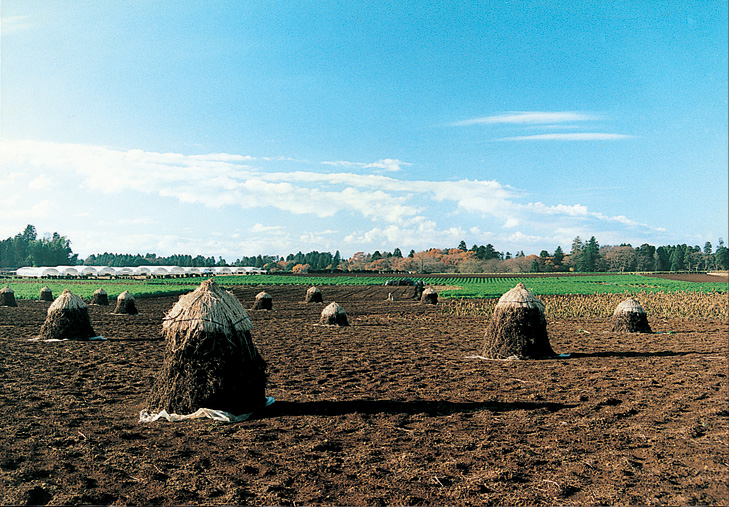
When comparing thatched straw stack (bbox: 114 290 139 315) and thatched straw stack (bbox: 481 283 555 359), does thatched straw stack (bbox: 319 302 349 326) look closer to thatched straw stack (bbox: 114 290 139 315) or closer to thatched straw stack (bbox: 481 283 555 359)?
thatched straw stack (bbox: 481 283 555 359)

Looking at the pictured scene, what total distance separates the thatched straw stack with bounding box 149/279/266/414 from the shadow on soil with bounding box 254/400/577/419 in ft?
2.64

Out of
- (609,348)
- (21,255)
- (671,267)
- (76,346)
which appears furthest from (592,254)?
(21,255)

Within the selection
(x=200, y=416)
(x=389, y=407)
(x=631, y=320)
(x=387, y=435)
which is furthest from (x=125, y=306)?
(x=631, y=320)

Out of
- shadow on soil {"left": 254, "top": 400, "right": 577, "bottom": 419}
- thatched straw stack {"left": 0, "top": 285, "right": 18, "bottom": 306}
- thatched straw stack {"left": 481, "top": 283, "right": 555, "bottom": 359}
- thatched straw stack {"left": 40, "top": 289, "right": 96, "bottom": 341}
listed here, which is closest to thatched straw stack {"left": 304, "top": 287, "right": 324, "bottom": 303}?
thatched straw stack {"left": 0, "top": 285, "right": 18, "bottom": 306}

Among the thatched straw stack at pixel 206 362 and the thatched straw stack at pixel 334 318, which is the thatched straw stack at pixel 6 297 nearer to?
the thatched straw stack at pixel 334 318

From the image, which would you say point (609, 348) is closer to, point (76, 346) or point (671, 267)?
point (76, 346)

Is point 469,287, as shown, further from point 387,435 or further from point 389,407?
point 387,435

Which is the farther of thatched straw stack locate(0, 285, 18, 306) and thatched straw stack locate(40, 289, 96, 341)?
thatched straw stack locate(0, 285, 18, 306)

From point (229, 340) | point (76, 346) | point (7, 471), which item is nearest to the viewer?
point (7, 471)

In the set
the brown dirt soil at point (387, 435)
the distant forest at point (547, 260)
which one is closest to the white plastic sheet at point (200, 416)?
the brown dirt soil at point (387, 435)

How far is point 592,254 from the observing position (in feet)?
525

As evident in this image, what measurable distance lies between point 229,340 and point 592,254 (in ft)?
557

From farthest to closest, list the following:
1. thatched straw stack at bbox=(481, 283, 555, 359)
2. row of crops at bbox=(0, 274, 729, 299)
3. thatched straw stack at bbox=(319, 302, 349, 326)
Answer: row of crops at bbox=(0, 274, 729, 299)
thatched straw stack at bbox=(319, 302, 349, 326)
thatched straw stack at bbox=(481, 283, 555, 359)

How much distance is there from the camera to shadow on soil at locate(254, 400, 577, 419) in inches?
386
